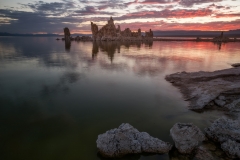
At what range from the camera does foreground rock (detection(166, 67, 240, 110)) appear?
1196cm

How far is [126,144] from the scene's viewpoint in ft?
24.1

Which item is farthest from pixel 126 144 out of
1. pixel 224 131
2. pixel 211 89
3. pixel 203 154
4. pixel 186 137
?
pixel 211 89

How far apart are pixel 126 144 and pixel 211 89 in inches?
401

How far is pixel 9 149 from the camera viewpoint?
7.59 m

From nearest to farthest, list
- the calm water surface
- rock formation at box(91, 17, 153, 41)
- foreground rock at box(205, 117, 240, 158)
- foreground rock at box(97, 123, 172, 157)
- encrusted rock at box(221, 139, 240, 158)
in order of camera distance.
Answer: encrusted rock at box(221, 139, 240, 158) → foreground rock at box(205, 117, 240, 158) → foreground rock at box(97, 123, 172, 157) → the calm water surface → rock formation at box(91, 17, 153, 41)

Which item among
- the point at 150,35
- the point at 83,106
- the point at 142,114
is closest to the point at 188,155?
the point at 142,114

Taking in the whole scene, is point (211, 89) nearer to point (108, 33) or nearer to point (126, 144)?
point (126, 144)

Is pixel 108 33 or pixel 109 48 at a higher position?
pixel 108 33

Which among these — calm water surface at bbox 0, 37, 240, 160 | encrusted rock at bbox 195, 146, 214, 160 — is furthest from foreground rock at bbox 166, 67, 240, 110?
encrusted rock at bbox 195, 146, 214, 160

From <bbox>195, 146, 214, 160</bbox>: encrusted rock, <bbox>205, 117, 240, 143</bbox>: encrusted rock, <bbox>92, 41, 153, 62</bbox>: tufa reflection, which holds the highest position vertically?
<bbox>92, 41, 153, 62</bbox>: tufa reflection

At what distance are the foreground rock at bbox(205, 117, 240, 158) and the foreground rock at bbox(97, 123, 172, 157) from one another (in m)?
2.37

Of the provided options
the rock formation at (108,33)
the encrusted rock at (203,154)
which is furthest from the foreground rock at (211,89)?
the rock formation at (108,33)

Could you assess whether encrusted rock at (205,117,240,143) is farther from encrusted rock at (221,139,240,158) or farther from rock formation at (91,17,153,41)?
rock formation at (91,17,153,41)

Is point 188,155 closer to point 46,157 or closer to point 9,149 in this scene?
point 46,157
